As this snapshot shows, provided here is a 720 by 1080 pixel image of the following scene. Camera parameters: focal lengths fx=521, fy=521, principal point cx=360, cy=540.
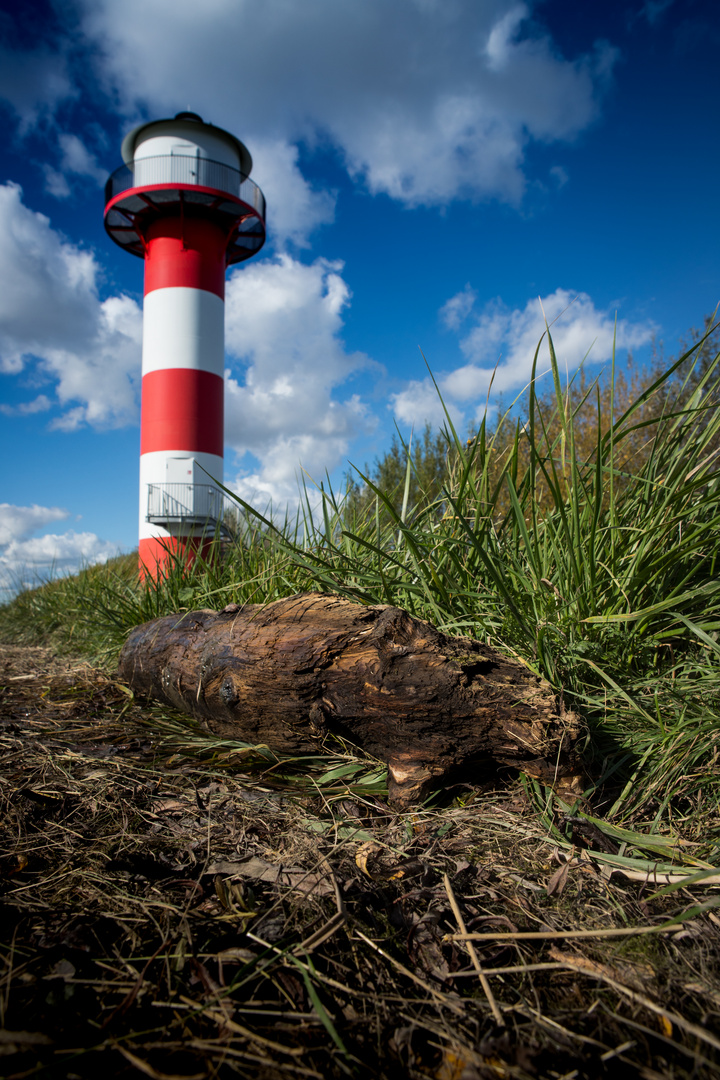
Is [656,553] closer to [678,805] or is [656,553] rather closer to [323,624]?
[678,805]

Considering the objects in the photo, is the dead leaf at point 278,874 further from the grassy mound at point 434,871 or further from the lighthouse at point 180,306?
the lighthouse at point 180,306

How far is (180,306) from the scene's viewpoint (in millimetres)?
8500

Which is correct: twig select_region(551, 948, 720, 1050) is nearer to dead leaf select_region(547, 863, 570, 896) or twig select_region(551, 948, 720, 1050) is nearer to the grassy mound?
the grassy mound

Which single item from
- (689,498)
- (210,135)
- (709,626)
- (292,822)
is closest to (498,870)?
(292,822)

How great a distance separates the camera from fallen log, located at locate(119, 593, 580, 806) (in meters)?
1.34

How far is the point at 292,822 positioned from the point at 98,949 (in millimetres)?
564

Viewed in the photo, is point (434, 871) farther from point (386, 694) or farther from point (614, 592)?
point (614, 592)

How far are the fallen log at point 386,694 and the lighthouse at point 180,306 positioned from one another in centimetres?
645

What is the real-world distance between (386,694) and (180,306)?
877cm

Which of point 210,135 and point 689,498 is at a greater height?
point 210,135

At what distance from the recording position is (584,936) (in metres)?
0.90

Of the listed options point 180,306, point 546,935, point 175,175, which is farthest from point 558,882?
point 175,175

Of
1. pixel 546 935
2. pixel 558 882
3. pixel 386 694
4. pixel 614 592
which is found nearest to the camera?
pixel 546 935

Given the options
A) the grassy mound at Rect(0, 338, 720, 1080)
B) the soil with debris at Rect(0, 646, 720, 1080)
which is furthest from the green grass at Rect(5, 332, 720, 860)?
the soil with debris at Rect(0, 646, 720, 1080)
